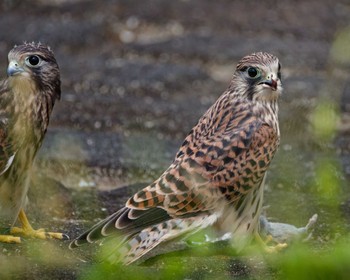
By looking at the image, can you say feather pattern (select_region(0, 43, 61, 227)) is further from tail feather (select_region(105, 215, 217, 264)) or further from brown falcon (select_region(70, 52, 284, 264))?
tail feather (select_region(105, 215, 217, 264))

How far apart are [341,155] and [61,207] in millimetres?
2289

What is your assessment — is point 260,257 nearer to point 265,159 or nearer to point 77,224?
point 265,159

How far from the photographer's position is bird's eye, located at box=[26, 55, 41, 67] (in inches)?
218

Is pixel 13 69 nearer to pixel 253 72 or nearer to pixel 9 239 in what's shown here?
pixel 9 239

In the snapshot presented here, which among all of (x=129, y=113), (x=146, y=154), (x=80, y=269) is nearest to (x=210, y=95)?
(x=129, y=113)

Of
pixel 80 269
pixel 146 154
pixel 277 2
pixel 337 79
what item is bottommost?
pixel 80 269

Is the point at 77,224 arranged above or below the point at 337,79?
below

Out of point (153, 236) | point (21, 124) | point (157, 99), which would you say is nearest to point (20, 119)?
point (21, 124)

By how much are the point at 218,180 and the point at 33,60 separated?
1.28m

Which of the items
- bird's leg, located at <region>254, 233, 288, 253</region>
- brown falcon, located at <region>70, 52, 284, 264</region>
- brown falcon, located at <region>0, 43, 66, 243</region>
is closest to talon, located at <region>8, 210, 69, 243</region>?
brown falcon, located at <region>0, 43, 66, 243</region>

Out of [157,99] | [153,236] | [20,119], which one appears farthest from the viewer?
[157,99]

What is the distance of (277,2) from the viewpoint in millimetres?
10531

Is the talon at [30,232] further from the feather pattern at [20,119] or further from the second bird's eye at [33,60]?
the second bird's eye at [33,60]

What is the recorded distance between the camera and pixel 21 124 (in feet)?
18.1
